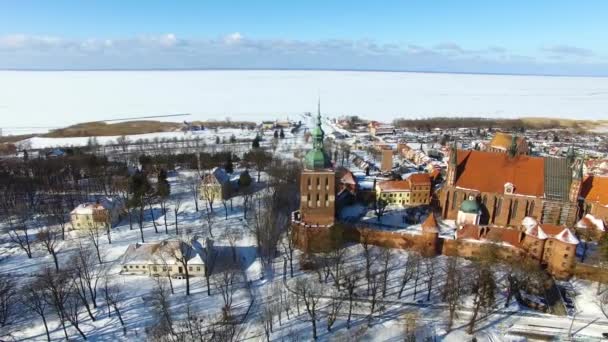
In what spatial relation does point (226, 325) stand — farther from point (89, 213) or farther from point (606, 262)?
point (606, 262)

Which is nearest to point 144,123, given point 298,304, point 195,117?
point 195,117

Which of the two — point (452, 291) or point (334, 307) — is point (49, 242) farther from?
point (452, 291)

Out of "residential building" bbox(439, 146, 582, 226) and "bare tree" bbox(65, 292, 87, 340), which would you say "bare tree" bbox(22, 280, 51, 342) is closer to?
"bare tree" bbox(65, 292, 87, 340)

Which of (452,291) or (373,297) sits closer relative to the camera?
(373,297)

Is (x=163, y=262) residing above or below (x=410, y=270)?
below

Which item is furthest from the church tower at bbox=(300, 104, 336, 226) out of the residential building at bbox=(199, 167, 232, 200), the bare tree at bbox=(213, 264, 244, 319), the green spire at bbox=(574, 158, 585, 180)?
the green spire at bbox=(574, 158, 585, 180)

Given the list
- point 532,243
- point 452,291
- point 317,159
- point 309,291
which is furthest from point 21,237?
point 532,243
